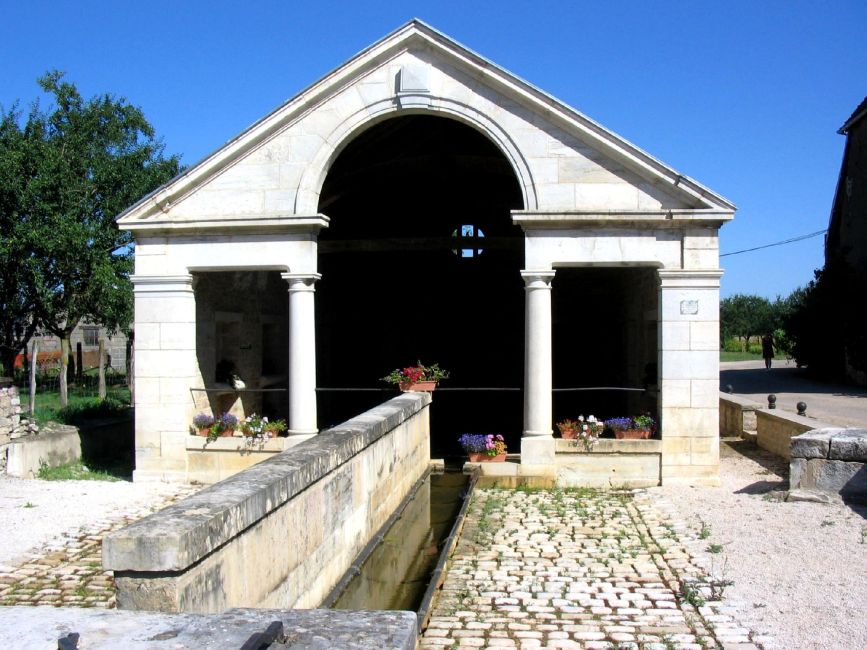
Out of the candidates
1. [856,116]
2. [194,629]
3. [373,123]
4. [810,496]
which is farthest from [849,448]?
[856,116]

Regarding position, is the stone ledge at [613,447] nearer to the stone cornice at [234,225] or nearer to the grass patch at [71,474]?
the stone cornice at [234,225]

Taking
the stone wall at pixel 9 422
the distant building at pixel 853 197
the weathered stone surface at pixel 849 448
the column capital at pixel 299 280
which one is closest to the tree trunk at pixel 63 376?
the stone wall at pixel 9 422

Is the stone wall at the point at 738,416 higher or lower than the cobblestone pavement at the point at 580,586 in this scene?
higher

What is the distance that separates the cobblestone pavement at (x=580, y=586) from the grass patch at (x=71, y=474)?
589 centimetres

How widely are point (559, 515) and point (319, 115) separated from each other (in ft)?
20.3

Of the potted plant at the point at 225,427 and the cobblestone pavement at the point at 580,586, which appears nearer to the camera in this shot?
the cobblestone pavement at the point at 580,586

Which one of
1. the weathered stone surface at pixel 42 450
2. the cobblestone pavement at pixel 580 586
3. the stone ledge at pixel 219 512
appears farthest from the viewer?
the weathered stone surface at pixel 42 450

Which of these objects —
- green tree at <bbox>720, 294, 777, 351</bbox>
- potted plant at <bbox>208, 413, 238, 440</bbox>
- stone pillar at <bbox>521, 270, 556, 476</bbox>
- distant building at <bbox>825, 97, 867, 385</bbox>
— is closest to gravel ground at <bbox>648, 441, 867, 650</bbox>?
stone pillar at <bbox>521, 270, 556, 476</bbox>

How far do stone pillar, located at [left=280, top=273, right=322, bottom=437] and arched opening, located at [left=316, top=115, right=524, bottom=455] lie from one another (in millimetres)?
5811

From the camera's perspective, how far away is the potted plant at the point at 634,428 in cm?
1123

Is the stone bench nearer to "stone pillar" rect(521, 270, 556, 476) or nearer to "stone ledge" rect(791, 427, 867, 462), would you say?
"stone ledge" rect(791, 427, 867, 462)

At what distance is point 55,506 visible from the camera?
31.8 ft

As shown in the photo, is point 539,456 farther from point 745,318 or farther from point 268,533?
point 745,318

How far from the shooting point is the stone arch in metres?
11.2
